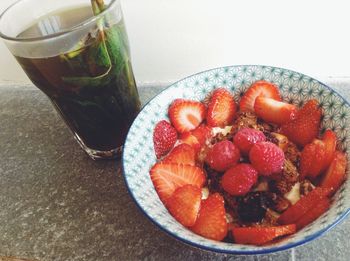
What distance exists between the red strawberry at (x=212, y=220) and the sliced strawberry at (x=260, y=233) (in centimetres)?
2

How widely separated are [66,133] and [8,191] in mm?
165

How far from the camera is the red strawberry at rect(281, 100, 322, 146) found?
0.57 metres

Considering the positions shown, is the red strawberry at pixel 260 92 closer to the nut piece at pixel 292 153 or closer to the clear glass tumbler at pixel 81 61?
the nut piece at pixel 292 153

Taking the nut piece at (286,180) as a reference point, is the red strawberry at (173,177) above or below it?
below

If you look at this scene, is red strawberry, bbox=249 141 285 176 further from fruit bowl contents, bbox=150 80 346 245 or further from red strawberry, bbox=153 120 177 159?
red strawberry, bbox=153 120 177 159

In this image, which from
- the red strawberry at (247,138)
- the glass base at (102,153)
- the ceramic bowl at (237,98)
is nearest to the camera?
the ceramic bowl at (237,98)

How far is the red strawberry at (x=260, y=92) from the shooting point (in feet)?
2.06

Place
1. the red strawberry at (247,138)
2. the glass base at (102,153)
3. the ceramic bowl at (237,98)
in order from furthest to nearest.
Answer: the glass base at (102,153) → the red strawberry at (247,138) → the ceramic bowl at (237,98)

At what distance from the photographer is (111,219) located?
619 millimetres

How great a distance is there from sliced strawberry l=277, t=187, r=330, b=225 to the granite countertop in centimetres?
7

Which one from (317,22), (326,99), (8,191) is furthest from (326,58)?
(8,191)

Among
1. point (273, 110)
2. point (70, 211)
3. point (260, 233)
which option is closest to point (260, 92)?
point (273, 110)

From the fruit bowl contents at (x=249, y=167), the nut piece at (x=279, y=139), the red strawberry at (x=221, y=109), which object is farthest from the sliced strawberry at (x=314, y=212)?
the red strawberry at (x=221, y=109)

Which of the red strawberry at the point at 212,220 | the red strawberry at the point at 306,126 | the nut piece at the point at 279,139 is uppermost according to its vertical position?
the red strawberry at the point at 306,126
